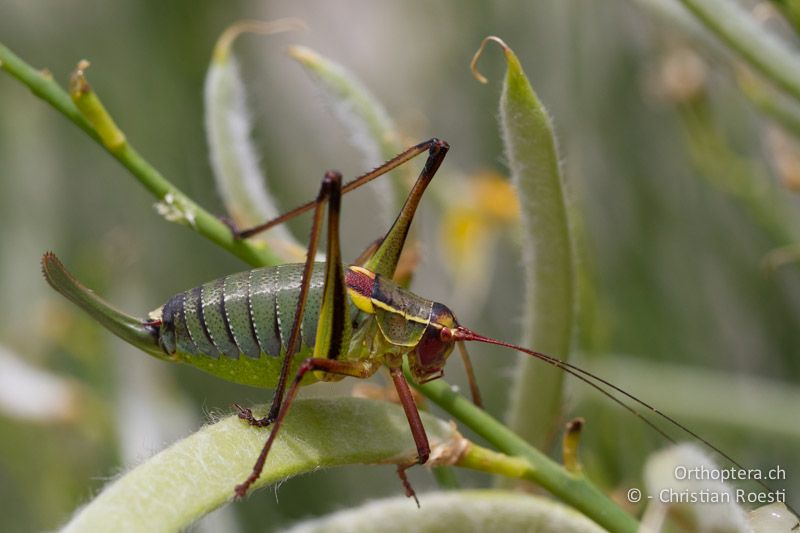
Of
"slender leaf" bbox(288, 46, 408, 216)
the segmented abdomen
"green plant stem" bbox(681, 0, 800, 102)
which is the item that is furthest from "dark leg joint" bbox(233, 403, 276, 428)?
"green plant stem" bbox(681, 0, 800, 102)

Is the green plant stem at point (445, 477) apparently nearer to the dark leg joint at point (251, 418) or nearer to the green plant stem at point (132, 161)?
the dark leg joint at point (251, 418)

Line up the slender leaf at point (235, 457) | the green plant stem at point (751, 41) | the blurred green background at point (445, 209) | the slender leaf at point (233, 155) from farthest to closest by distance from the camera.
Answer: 1. the blurred green background at point (445, 209)
2. the slender leaf at point (233, 155)
3. the green plant stem at point (751, 41)
4. the slender leaf at point (235, 457)

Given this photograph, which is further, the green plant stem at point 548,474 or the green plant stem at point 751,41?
the green plant stem at point 751,41

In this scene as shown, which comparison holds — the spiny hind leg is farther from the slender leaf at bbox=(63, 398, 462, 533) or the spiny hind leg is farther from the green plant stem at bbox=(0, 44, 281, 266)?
the green plant stem at bbox=(0, 44, 281, 266)

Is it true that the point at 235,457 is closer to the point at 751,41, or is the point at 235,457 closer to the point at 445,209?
the point at 751,41

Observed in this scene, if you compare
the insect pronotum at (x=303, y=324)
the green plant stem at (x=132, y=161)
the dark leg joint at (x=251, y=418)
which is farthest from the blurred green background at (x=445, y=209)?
the dark leg joint at (x=251, y=418)

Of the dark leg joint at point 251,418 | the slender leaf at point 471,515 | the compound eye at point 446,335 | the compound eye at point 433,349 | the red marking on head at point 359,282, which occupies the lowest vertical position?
the slender leaf at point 471,515

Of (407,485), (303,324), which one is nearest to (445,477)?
(407,485)
